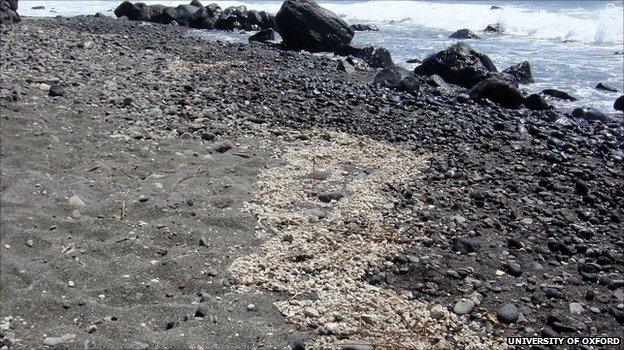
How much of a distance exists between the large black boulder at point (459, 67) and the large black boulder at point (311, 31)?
119 inches

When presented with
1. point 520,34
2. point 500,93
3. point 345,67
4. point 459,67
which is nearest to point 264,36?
point 345,67

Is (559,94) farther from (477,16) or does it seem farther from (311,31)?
(477,16)

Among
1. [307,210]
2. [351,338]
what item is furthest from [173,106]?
[351,338]

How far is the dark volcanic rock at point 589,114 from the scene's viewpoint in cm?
1040

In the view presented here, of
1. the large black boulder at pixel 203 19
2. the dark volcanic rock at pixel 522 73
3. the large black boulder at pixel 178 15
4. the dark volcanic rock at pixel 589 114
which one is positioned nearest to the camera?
the dark volcanic rock at pixel 589 114

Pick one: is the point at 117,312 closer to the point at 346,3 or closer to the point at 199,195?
the point at 199,195

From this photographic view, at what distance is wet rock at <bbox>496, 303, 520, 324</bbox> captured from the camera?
168 inches

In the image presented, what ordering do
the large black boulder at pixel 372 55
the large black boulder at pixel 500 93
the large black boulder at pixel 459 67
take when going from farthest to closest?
the large black boulder at pixel 372 55, the large black boulder at pixel 459 67, the large black boulder at pixel 500 93

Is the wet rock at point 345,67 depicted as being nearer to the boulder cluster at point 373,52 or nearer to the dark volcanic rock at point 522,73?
the boulder cluster at point 373,52

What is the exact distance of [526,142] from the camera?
340 inches

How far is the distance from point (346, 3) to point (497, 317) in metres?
31.6

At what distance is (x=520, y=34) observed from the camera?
Result: 2239 centimetres

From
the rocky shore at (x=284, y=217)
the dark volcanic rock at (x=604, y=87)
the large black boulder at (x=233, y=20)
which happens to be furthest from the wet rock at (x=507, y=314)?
the large black boulder at (x=233, y=20)

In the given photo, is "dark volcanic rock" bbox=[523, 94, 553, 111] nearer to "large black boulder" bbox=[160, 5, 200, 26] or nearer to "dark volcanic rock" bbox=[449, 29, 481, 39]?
"dark volcanic rock" bbox=[449, 29, 481, 39]
